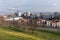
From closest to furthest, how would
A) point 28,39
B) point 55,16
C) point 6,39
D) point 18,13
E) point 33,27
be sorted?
point 6,39 → point 28,39 → point 33,27 → point 55,16 → point 18,13

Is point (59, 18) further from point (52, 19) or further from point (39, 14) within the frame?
point (39, 14)

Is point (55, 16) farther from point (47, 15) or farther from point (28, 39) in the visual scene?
point (28, 39)

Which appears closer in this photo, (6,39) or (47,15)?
(6,39)

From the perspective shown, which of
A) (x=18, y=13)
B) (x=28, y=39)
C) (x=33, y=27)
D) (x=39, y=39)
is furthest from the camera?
(x=18, y=13)

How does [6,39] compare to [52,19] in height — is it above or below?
above

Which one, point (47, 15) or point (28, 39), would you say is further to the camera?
point (47, 15)

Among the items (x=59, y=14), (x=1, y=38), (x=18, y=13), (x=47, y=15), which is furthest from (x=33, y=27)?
(x=18, y=13)

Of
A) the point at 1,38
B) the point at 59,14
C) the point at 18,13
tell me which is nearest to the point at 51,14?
the point at 59,14

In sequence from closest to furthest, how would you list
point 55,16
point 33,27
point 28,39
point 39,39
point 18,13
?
point 28,39, point 39,39, point 33,27, point 55,16, point 18,13

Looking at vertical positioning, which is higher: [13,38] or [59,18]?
[13,38]
